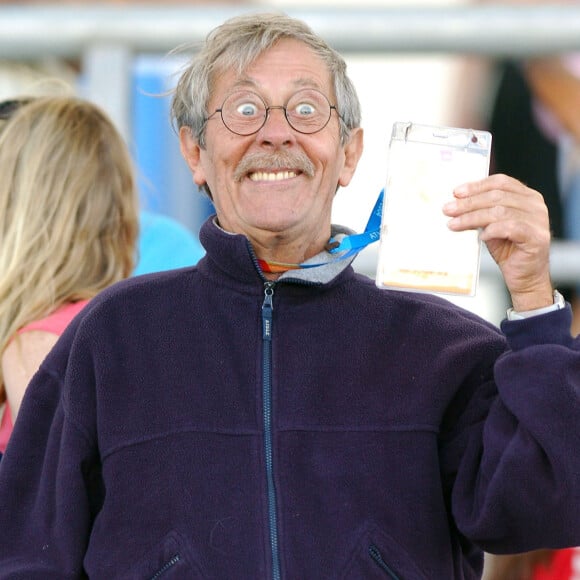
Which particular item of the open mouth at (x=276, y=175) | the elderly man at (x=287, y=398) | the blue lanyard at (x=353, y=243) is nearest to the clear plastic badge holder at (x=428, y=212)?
the elderly man at (x=287, y=398)

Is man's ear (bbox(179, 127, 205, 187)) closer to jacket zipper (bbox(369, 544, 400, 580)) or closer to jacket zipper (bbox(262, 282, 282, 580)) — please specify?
jacket zipper (bbox(262, 282, 282, 580))

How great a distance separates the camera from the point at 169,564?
2.25m

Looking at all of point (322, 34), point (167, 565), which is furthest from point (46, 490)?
point (322, 34)

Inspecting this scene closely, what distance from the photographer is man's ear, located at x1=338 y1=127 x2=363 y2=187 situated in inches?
102

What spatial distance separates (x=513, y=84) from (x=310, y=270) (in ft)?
6.76

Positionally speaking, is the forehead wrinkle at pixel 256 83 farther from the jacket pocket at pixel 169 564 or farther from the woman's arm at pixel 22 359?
the jacket pocket at pixel 169 564

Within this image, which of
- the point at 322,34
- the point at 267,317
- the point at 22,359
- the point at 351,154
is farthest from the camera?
the point at 322,34

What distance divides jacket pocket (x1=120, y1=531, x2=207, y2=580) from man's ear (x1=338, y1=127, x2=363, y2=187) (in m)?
0.75

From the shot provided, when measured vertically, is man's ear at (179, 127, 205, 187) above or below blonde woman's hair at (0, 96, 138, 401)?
above

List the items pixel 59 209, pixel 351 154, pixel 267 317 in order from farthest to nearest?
pixel 59 209
pixel 351 154
pixel 267 317

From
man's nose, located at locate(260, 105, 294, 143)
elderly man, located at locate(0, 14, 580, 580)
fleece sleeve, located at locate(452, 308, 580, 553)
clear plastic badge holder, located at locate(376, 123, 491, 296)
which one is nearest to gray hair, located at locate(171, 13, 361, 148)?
elderly man, located at locate(0, 14, 580, 580)

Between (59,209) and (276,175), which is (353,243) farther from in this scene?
(59,209)

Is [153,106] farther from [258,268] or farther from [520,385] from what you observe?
[520,385]

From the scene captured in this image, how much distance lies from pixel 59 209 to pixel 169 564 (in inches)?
39.0
